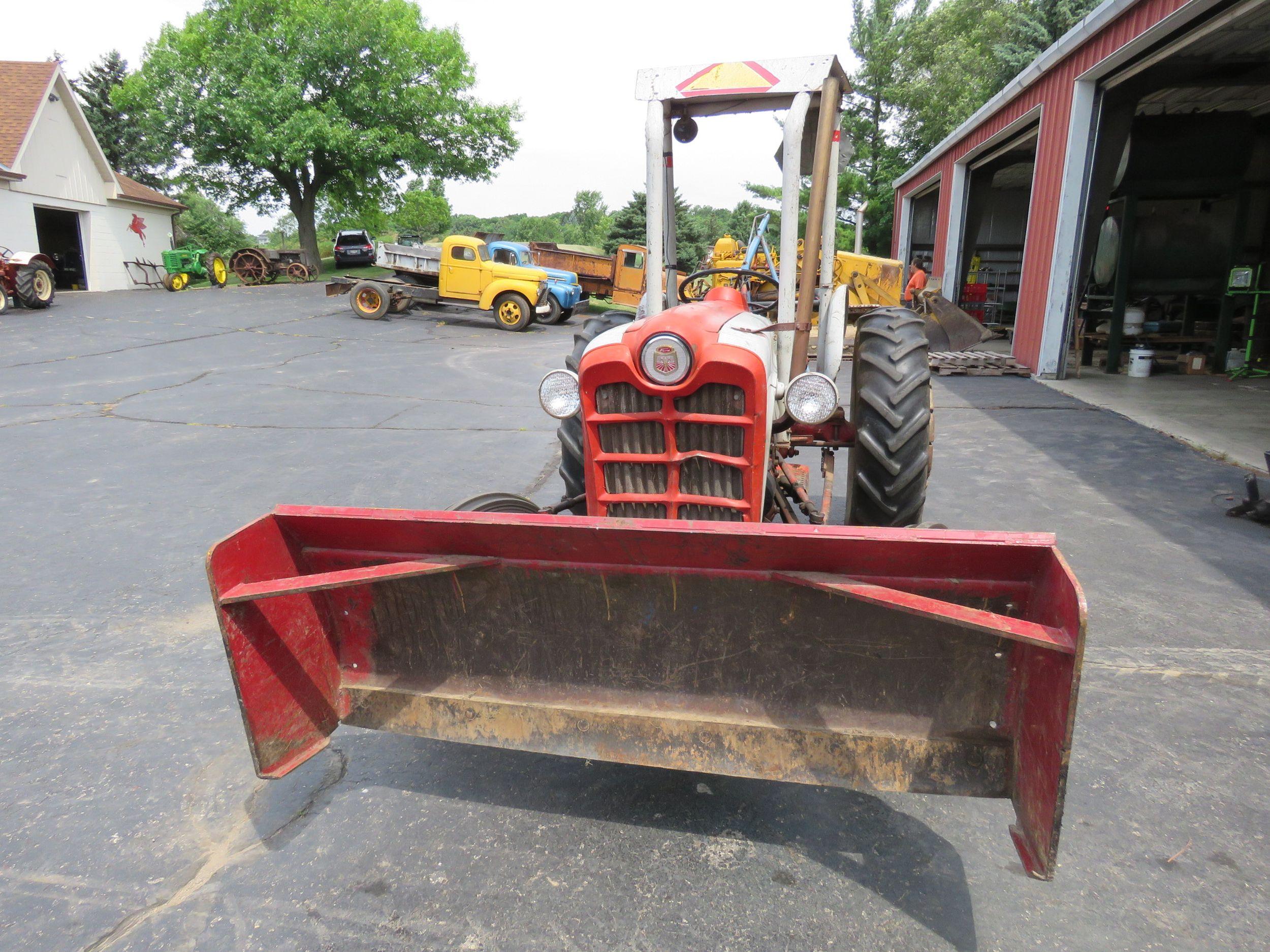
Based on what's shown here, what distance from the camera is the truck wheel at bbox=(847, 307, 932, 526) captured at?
362 centimetres

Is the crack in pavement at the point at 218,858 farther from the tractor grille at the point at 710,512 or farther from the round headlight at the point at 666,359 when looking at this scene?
the round headlight at the point at 666,359

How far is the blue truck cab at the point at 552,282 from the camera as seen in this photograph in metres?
19.3

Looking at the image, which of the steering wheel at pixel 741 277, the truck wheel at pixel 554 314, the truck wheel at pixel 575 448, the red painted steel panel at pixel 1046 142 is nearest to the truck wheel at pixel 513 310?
the truck wheel at pixel 554 314

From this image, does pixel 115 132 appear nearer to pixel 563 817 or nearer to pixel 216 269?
pixel 216 269

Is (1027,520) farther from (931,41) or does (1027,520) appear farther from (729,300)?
(931,41)

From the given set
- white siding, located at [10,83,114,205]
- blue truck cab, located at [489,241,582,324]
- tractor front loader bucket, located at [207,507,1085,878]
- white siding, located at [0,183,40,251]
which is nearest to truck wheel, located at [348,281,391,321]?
blue truck cab, located at [489,241,582,324]

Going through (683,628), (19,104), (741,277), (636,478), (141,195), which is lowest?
(683,628)

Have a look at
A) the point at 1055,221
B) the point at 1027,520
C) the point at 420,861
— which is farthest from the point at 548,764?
the point at 1055,221

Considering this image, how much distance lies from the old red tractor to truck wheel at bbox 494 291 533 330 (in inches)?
617

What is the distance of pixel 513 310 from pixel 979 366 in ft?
33.7

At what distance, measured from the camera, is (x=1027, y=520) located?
5.29m

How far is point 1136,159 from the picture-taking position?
12859 millimetres

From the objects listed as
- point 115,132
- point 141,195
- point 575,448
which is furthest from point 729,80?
point 115,132

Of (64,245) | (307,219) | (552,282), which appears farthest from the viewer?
(307,219)
